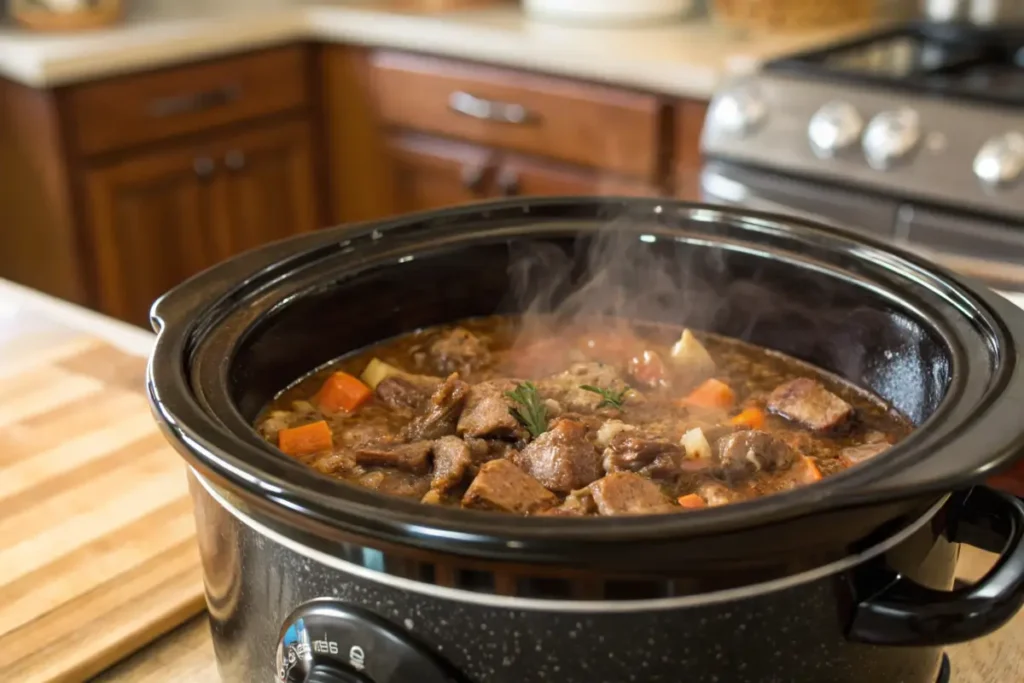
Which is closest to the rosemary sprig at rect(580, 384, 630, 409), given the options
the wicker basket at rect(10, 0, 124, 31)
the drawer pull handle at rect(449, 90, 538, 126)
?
the drawer pull handle at rect(449, 90, 538, 126)

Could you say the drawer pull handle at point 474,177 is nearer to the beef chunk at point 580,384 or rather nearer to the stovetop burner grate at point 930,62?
the stovetop burner grate at point 930,62

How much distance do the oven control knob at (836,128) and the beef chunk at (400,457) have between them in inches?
53.2

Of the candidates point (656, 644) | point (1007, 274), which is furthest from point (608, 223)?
point (1007, 274)

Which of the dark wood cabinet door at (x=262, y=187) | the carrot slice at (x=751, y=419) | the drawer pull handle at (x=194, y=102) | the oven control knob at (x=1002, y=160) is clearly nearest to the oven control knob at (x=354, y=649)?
the carrot slice at (x=751, y=419)

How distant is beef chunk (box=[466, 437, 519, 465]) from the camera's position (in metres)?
0.86

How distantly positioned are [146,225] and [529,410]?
215 centimetres

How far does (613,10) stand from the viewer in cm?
272

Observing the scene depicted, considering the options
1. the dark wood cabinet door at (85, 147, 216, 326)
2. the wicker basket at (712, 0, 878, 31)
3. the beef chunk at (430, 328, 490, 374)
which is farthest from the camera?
the dark wood cabinet door at (85, 147, 216, 326)

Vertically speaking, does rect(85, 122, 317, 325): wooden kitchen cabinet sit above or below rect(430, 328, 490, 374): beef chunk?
below

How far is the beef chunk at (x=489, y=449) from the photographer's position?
861mm

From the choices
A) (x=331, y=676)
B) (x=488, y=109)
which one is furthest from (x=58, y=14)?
(x=331, y=676)

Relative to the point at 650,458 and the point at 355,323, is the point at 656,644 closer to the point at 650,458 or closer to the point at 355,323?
the point at 650,458

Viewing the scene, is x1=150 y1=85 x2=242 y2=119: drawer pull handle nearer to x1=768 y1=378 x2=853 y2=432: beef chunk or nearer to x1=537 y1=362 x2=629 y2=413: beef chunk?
x1=537 y1=362 x2=629 y2=413: beef chunk

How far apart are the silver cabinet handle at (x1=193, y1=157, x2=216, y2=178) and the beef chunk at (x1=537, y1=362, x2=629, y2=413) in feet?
6.67
